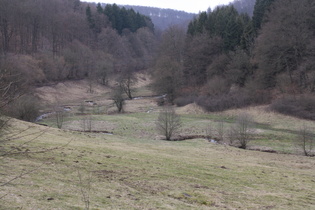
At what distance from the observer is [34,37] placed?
89.5m

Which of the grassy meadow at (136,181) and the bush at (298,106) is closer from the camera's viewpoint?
the grassy meadow at (136,181)

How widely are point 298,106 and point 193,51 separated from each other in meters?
38.5

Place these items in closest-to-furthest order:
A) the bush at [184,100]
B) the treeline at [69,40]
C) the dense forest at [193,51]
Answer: the dense forest at [193,51] < the bush at [184,100] < the treeline at [69,40]

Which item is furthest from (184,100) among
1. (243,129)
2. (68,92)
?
(68,92)

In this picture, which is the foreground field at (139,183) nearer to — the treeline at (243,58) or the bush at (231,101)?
the bush at (231,101)

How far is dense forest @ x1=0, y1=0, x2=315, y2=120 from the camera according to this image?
49.8 metres

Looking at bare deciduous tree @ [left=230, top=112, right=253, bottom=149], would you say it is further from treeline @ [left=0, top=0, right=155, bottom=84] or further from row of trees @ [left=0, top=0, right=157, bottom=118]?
treeline @ [left=0, top=0, right=155, bottom=84]

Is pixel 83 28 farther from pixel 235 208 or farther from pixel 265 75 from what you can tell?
pixel 235 208

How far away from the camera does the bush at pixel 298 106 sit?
38.0 meters

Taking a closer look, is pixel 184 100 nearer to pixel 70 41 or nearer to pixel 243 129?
pixel 243 129

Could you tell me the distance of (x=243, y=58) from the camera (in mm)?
59938

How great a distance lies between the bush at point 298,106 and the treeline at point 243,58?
4821 millimetres

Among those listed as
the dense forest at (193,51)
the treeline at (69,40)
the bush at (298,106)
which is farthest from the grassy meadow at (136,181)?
the treeline at (69,40)

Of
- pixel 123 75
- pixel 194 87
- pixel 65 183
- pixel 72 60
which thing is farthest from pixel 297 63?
pixel 72 60
